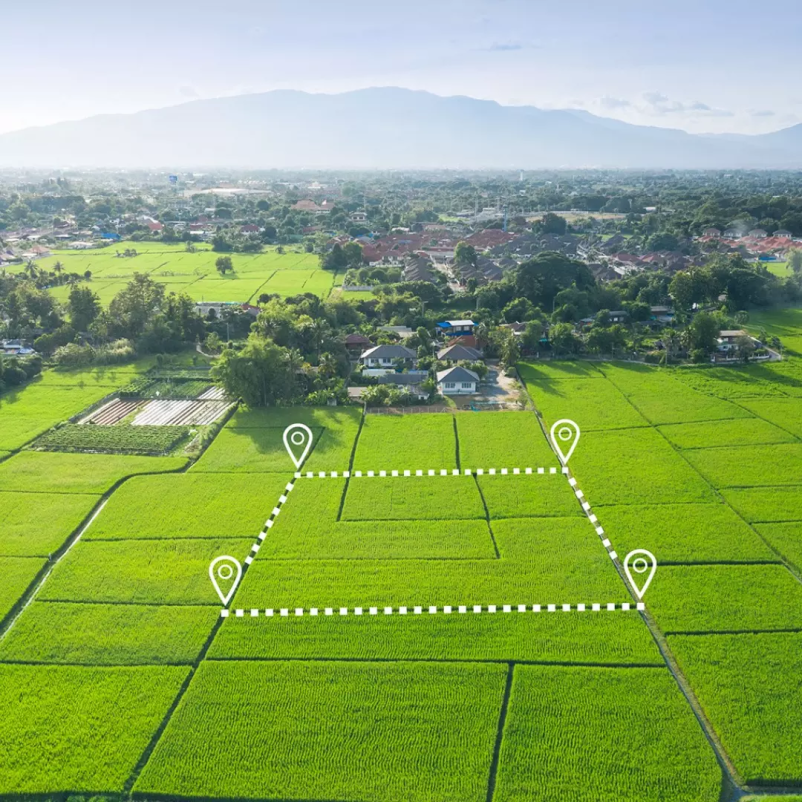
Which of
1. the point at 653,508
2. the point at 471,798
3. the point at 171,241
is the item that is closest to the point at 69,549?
the point at 471,798

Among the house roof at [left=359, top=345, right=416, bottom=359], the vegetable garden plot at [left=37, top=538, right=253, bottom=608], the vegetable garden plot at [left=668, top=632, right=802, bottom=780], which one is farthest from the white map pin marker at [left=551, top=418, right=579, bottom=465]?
the vegetable garden plot at [left=37, top=538, right=253, bottom=608]

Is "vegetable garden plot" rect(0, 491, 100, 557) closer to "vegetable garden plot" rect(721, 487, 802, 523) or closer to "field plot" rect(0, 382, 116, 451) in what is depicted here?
"field plot" rect(0, 382, 116, 451)

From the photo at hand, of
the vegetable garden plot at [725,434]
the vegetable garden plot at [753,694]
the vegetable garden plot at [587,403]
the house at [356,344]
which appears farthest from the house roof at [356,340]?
the vegetable garden plot at [753,694]

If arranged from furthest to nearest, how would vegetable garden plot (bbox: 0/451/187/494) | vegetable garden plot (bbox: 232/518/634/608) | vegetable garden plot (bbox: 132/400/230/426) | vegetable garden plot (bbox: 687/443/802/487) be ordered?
1. vegetable garden plot (bbox: 132/400/230/426)
2. vegetable garden plot (bbox: 0/451/187/494)
3. vegetable garden plot (bbox: 687/443/802/487)
4. vegetable garden plot (bbox: 232/518/634/608)

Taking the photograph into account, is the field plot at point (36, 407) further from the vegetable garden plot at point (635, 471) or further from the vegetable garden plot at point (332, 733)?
the vegetable garden plot at point (635, 471)

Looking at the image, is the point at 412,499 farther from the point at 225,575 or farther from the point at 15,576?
the point at 15,576

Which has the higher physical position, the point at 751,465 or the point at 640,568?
the point at 640,568

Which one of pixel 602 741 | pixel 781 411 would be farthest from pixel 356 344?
pixel 602 741
